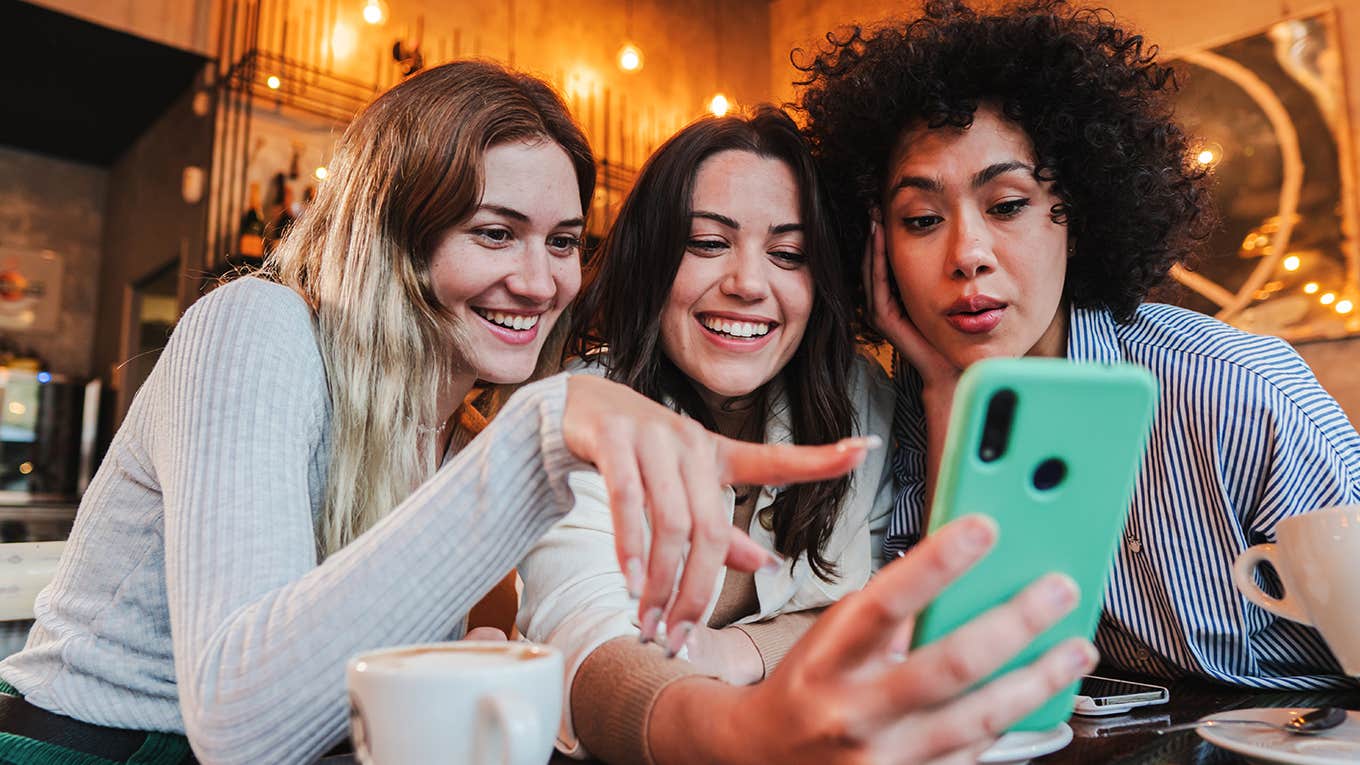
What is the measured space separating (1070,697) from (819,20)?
179 inches


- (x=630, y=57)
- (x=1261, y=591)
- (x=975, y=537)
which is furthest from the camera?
(x=630, y=57)

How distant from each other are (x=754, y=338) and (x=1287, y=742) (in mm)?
829

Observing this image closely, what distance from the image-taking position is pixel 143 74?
353 centimetres

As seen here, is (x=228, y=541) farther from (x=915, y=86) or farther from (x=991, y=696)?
(x=915, y=86)

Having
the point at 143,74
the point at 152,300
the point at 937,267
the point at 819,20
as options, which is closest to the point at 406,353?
the point at 937,267

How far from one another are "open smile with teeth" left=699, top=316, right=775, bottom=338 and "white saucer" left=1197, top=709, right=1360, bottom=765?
30.3 inches

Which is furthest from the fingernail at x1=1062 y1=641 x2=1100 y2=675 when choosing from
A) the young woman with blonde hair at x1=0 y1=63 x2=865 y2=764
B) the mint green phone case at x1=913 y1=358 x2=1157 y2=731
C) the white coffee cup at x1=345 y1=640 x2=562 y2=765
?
the white coffee cup at x1=345 y1=640 x2=562 y2=765

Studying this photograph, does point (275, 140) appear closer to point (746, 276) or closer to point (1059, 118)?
point (746, 276)

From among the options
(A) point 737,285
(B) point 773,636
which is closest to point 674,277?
(A) point 737,285

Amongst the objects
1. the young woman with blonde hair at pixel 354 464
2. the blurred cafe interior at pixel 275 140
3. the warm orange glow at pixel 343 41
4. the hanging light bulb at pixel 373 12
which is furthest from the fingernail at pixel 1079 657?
the warm orange glow at pixel 343 41

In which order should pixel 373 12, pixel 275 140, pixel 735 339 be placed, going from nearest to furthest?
pixel 735 339 → pixel 373 12 → pixel 275 140

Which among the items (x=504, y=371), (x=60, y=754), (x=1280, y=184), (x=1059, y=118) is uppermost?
(x=1280, y=184)

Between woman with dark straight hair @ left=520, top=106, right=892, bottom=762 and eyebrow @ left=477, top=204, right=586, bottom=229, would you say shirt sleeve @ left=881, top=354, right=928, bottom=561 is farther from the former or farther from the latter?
eyebrow @ left=477, top=204, right=586, bottom=229

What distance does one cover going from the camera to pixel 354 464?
0.97 metres
